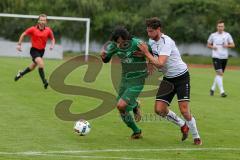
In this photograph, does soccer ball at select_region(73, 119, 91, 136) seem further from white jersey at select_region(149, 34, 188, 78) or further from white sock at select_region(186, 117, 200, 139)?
white sock at select_region(186, 117, 200, 139)

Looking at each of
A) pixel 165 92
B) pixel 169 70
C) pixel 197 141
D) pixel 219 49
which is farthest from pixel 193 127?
pixel 219 49

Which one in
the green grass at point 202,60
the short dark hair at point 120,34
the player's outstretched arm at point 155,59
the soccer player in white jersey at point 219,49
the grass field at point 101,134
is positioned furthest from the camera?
the green grass at point 202,60

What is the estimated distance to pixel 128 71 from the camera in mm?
10688

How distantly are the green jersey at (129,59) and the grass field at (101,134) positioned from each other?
1141 millimetres

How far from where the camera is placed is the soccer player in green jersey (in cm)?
1041

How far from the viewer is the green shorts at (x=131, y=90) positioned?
34.7 feet

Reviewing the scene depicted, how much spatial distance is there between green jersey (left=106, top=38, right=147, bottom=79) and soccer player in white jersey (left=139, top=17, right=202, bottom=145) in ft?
0.78

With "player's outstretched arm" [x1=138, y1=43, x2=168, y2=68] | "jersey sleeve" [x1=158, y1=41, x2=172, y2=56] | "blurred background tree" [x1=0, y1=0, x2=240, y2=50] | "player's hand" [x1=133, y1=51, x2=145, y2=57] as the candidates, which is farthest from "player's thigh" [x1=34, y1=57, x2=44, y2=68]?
"blurred background tree" [x1=0, y1=0, x2=240, y2=50]

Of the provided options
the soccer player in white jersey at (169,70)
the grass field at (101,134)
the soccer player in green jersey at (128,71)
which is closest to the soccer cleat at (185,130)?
the soccer player in white jersey at (169,70)

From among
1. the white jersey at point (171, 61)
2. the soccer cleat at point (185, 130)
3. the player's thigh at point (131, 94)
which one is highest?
the white jersey at point (171, 61)

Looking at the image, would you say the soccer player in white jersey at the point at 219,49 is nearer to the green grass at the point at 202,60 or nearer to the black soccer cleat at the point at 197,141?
the black soccer cleat at the point at 197,141

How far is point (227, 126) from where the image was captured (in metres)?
12.9

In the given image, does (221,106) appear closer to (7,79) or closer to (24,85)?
(24,85)

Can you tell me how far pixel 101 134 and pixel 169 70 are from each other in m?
1.88
